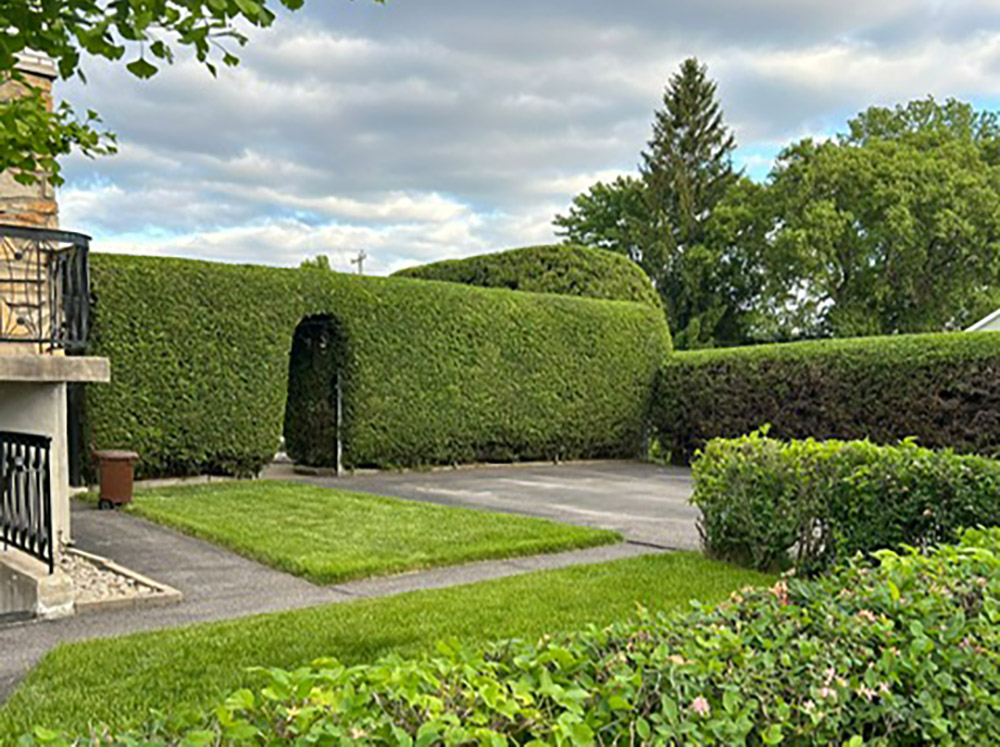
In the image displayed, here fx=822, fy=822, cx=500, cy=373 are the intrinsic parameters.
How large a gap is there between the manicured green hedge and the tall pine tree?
12.4 m

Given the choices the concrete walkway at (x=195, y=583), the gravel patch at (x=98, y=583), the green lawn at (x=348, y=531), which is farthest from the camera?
the green lawn at (x=348, y=531)

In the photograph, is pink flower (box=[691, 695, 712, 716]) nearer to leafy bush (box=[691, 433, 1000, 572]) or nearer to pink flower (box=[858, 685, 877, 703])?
pink flower (box=[858, 685, 877, 703])

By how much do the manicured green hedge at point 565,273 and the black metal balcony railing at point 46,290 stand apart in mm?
13561

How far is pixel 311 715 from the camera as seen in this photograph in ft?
4.73

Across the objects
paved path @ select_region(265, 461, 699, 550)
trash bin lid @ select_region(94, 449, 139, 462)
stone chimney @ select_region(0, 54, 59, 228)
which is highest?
stone chimney @ select_region(0, 54, 59, 228)

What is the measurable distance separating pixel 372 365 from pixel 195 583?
779 cm

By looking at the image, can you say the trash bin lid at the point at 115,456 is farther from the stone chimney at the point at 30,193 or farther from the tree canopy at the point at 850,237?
the tree canopy at the point at 850,237

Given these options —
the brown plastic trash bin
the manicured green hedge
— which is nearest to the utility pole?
the manicured green hedge

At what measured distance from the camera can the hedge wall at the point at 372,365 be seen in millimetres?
11195

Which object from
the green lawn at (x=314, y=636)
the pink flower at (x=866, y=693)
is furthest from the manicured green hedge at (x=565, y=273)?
the pink flower at (x=866, y=693)

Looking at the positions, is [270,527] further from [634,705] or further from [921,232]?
[921,232]

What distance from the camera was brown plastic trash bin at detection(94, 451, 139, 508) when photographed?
9117 mm

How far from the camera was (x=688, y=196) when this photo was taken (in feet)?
112

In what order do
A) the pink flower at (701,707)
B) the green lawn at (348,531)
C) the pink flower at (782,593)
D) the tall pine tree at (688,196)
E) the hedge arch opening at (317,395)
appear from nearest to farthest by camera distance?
the pink flower at (701,707) → the pink flower at (782,593) → the green lawn at (348,531) → the hedge arch opening at (317,395) → the tall pine tree at (688,196)
